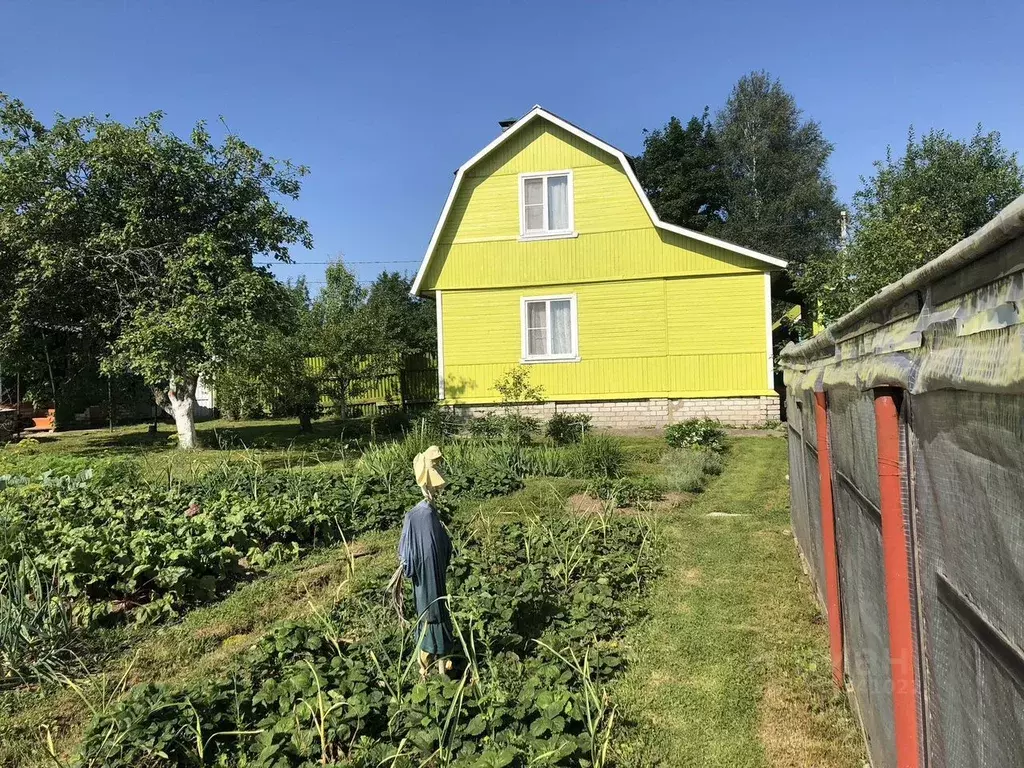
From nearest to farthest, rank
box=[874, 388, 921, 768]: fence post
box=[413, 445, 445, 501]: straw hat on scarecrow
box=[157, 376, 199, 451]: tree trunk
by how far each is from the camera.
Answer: box=[874, 388, 921, 768]: fence post
box=[413, 445, 445, 501]: straw hat on scarecrow
box=[157, 376, 199, 451]: tree trunk

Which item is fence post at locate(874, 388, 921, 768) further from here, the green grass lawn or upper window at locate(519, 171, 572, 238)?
upper window at locate(519, 171, 572, 238)

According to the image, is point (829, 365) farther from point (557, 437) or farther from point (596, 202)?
point (596, 202)

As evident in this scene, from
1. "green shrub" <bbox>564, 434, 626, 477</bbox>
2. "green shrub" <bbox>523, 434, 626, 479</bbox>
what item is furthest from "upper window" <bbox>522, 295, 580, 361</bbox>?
"green shrub" <bbox>523, 434, 626, 479</bbox>

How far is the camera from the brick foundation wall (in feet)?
53.7

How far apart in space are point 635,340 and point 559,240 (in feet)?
10.0

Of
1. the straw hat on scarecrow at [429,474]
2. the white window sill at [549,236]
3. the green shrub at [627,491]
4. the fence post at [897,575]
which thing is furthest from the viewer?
the white window sill at [549,236]

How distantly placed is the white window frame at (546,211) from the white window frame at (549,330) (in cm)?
146

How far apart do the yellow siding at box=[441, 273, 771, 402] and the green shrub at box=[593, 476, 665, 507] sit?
7.91 m

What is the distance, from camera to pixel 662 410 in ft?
55.2

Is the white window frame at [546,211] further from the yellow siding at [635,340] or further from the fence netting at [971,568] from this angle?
the fence netting at [971,568]

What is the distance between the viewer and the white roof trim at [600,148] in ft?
52.7

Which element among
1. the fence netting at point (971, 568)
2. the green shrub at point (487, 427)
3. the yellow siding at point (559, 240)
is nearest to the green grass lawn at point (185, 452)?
the green shrub at point (487, 427)

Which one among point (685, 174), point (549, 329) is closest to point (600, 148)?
point (549, 329)

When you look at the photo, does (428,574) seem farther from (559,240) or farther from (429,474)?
(559,240)
